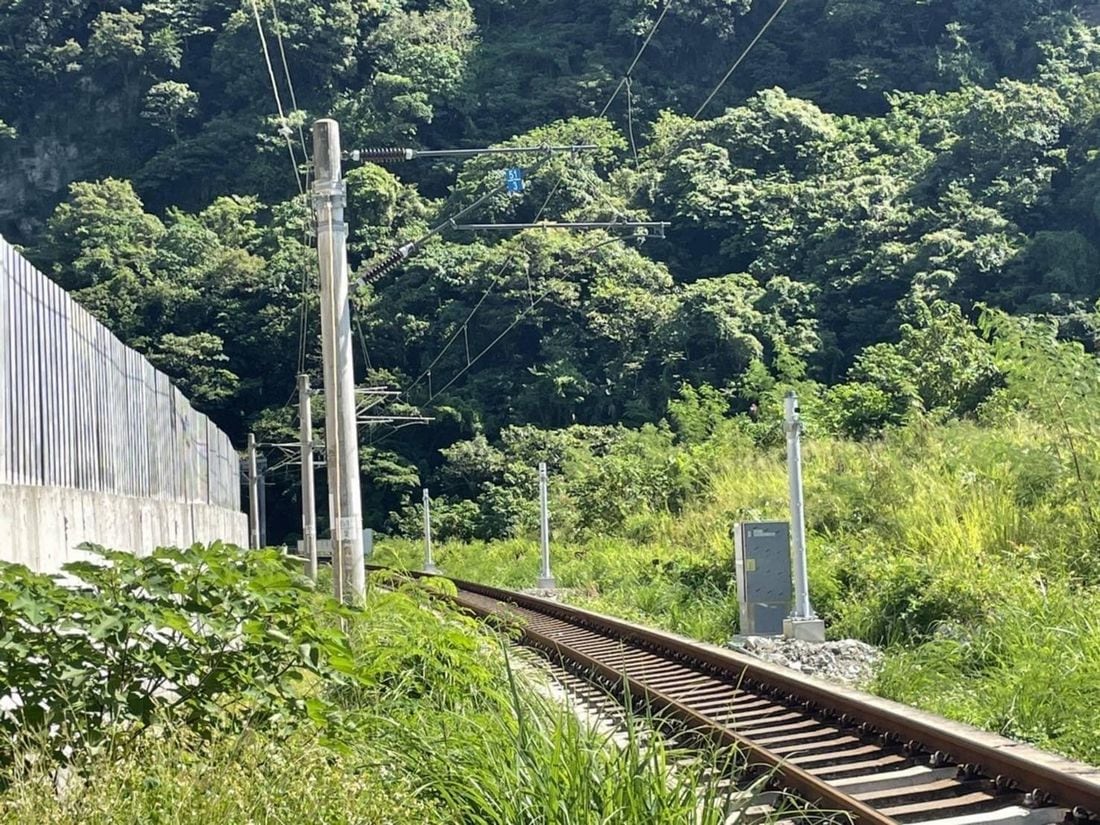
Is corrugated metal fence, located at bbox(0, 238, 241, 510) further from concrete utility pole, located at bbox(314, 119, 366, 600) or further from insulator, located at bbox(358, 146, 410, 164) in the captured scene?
insulator, located at bbox(358, 146, 410, 164)

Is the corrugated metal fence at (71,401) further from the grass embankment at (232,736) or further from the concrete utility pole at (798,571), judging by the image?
the concrete utility pole at (798,571)

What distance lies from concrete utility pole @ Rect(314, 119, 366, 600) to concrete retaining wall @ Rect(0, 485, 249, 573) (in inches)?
68.2

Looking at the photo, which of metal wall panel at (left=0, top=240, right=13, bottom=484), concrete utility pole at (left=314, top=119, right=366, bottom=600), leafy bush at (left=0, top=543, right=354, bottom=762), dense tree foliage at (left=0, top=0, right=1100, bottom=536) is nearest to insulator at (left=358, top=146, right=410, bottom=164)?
concrete utility pole at (left=314, top=119, right=366, bottom=600)

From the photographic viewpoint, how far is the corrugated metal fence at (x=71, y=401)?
7.77m

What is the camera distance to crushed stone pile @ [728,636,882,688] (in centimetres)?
1105

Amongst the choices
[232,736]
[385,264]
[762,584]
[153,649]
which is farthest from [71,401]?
[762,584]

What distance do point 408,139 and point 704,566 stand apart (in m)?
61.3

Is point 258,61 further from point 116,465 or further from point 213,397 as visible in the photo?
point 116,465

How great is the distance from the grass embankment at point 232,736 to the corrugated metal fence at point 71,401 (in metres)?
2.49

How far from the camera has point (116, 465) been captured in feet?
36.6

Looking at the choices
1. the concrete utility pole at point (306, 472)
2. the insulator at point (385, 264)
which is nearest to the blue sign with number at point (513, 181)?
the insulator at point (385, 264)

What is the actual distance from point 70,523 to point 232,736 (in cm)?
405

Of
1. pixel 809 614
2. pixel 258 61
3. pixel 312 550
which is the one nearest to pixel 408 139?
pixel 258 61

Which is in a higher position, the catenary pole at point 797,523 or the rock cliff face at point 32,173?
the rock cliff face at point 32,173
